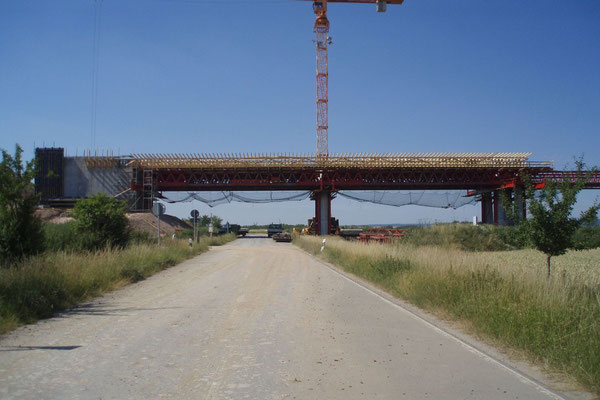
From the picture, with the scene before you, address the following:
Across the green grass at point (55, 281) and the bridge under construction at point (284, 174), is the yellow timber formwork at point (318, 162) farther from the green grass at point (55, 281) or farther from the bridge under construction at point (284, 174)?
the green grass at point (55, 281)

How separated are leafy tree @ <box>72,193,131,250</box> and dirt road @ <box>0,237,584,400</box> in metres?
9.77

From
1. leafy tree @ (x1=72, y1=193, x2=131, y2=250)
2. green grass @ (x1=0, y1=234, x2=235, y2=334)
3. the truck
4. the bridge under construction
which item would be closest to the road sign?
leafy tree @ (x1=72, y1=193, x2=131, y2=250)

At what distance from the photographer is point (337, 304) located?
36.9ft

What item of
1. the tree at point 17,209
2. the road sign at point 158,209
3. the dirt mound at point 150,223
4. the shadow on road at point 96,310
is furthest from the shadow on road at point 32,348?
the dirt mound at point 150,223

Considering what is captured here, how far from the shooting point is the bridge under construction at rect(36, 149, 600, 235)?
168 ft

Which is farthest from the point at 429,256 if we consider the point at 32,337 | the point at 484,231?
the point at 484,231

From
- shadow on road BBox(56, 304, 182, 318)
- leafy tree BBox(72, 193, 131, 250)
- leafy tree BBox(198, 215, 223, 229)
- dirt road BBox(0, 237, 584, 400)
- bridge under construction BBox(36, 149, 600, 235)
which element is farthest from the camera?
leafy tree BBox(198, 215, 223, 229)

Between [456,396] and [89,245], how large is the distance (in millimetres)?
18148

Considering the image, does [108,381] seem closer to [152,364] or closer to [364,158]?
[152,364]

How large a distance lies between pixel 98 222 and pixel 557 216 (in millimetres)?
17803

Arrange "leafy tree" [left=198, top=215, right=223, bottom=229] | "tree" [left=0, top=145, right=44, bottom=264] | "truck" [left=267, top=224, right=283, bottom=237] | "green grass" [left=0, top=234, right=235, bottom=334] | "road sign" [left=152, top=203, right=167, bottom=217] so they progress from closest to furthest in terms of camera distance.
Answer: "green grass" [left=0, top=234, right=235, bottom=334] < "tree" [left=0, top=145, right=44, bottom=264] < "road sign" [left=152, top=203, right=167, bottom=217] < "truck" [left=267, top=224, right=283, bottom=237] < "leafy tree" [left=198, top=215, right=223, bottom=229]

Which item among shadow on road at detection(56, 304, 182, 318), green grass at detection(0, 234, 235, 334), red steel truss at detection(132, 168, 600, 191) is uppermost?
red steel truss at detection(132, 168, 600, 191)

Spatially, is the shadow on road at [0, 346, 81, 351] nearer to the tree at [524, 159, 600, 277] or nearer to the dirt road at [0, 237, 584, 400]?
the dirt road at [0, 237, 584, 400]

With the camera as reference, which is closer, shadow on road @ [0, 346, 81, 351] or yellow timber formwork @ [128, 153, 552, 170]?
shadow on road @ [0, 346, 81, 351]
